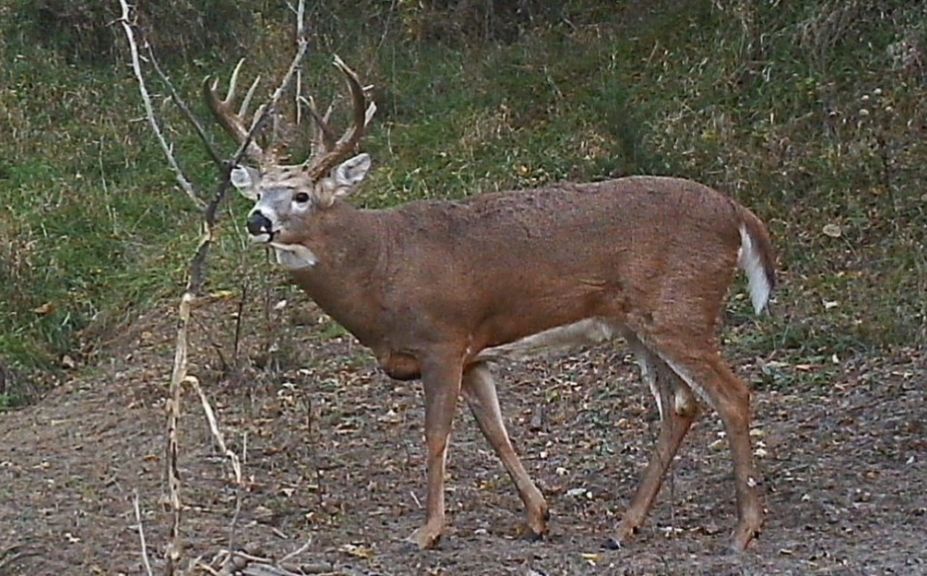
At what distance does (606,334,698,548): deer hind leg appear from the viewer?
689 cm

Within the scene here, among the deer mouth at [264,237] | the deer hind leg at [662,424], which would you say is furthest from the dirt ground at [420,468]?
the deer mouth at [264,237]

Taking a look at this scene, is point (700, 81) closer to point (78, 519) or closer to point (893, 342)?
point (893, 342)

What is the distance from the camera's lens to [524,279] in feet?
22.6

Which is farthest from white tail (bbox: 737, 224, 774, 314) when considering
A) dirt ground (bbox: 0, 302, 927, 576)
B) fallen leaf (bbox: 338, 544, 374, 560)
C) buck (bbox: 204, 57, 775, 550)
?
fallen leaf (bbox: 338, 544, 374, 560)

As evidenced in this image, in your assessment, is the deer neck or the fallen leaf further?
the deer neck

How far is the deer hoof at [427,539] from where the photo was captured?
666 cm

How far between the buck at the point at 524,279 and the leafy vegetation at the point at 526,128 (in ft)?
8.52

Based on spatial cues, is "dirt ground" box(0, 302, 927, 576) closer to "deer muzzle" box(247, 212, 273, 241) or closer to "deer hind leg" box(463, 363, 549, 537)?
"deer hind leg" box(463, 363, 549, 537)

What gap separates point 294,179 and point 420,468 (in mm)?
1647

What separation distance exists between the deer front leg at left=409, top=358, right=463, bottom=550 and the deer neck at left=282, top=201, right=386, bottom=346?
271 millimetres

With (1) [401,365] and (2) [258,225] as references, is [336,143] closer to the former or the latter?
(2) [258,225]


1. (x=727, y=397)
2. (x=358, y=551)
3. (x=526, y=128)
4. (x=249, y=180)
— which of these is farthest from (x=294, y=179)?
(x=526, y=128)

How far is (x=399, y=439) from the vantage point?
8531 mm

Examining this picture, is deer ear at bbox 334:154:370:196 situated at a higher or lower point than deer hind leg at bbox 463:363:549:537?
higher
